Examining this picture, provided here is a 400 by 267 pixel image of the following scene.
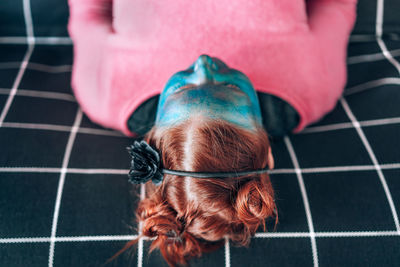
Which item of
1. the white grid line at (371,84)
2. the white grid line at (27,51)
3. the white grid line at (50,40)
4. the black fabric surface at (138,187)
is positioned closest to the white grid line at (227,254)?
the black fabric surface at (138,187)

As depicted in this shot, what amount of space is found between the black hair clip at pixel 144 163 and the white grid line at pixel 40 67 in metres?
0.55

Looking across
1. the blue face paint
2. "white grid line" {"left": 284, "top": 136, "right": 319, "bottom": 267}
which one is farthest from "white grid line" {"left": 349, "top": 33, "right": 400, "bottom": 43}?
the blue face paint

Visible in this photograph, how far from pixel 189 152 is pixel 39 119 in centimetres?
49

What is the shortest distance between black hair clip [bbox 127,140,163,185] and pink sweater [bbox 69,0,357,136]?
0.78 feet

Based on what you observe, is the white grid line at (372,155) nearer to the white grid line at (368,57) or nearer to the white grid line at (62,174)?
the white grid line at (368,57)

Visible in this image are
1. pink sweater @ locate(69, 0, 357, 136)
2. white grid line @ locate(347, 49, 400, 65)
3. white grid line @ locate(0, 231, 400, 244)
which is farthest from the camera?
white grid line @ locate(347, 49, 400, 65)

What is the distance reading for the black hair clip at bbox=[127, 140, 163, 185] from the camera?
52 cm

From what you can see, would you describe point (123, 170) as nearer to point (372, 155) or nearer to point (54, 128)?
point (54, 128)

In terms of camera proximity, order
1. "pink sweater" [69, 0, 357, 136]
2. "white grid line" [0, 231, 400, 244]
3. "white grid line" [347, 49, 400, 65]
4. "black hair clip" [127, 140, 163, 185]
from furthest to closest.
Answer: "white grid line" [347, 49, 400, 65] < "pink sweater" [69, 0, 357, 136] < "white grid line" [0, 231, 400, 244] < "black hair clip" [127, 140, 163, 185]

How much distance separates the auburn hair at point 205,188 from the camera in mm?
541

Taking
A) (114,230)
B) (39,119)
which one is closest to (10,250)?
(114,230)

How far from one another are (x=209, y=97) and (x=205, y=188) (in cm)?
18

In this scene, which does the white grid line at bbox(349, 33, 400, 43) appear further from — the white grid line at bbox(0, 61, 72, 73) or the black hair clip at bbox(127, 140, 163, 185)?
the white grid line at bbox(0, 61, 72, 73)

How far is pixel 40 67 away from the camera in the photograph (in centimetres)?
91
